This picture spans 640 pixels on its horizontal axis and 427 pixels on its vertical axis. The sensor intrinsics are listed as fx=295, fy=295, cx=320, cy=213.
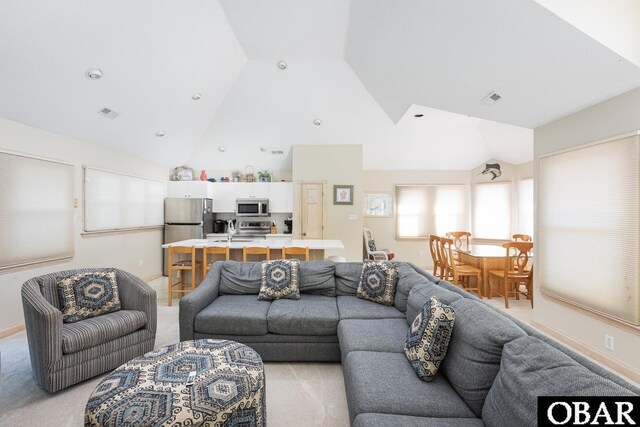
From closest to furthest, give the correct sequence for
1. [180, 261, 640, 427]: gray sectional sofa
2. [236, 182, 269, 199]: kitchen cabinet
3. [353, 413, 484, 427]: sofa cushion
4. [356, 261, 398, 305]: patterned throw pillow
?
[180, 261, 640, 427]: gray sectional sofa → [353, 413, 484, 427]: sofa cushion → [356, 261, 398, 305]: patterned throw pillow → [236, 182, 269, 199]: kitchen cabinet

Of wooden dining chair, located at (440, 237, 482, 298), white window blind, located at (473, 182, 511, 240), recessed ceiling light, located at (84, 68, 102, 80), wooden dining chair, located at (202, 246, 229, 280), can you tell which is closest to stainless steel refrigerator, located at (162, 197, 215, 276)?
wooden dining chair, located at (202, 246, 229, 280)

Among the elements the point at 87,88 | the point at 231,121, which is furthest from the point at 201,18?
the point at 231,121

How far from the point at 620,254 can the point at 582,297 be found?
58 cm

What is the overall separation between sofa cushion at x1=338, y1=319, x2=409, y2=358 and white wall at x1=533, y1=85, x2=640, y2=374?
1.86 metres

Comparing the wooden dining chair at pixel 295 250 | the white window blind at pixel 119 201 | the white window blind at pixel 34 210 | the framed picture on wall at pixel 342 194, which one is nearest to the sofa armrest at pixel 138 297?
the white window blind at pixel 34 210

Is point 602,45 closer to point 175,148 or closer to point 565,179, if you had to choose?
point 565,179

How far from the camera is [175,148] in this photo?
586cm

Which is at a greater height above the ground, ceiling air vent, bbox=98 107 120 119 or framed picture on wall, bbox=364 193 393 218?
ceiling air vent, bbox=98 107 120 119

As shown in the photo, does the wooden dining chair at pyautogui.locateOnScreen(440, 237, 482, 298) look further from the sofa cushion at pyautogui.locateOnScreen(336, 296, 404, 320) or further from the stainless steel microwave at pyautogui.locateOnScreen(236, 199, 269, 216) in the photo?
the stainless steel microwave at pyautogui.locateOnScreen(236, 199, 269, 216)

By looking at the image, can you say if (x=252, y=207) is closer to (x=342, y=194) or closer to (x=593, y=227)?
(x=342, y=194)

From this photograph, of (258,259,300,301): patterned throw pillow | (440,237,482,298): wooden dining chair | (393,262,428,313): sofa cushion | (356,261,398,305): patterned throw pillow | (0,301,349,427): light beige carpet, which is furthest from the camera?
(440,237,482,298): wooden dining chair

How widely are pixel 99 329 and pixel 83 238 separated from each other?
8.25 ft

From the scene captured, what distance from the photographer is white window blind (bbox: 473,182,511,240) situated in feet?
21.2

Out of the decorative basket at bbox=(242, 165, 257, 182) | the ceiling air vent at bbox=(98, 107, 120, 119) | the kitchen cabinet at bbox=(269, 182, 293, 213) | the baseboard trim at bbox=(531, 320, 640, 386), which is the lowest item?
the baseboard trim at bbox=(531, 320, 640, 386)
